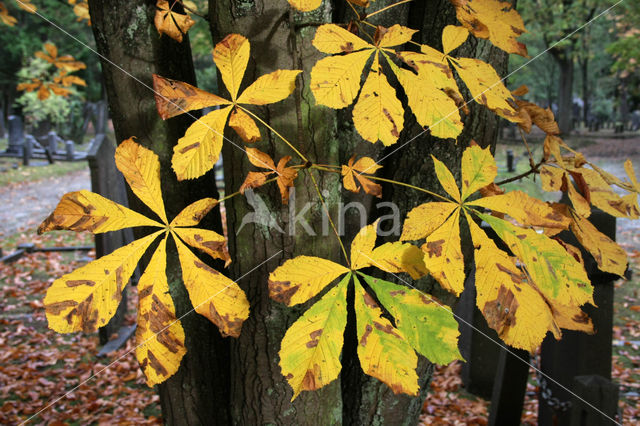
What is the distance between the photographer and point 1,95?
2430 cm

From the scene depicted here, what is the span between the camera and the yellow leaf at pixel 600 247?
1037 millimetres

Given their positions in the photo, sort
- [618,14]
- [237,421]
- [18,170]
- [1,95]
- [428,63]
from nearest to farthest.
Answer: [428,63]
[237,421]
[18,170]
[618,14]
[1,95]

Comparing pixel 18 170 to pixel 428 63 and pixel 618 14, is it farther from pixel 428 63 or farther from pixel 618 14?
pixel 618 14

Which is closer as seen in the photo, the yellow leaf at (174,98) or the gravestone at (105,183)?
the yellow leaf at (174,98)

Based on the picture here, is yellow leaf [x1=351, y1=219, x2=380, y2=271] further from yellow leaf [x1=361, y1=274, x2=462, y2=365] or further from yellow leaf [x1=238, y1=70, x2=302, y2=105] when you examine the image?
yellow leaf [x1=238, y1=70, x2=302, y2=105]

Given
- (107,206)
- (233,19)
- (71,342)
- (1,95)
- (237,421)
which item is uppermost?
(1,95)

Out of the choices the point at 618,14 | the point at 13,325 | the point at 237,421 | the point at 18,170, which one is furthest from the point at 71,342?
the point at 618,14

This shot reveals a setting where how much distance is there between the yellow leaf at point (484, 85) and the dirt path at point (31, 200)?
981cm

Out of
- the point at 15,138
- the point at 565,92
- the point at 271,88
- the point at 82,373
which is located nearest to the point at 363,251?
the point at 271,88

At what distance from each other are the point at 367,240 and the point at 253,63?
20.8 inches

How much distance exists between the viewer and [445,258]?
83cm

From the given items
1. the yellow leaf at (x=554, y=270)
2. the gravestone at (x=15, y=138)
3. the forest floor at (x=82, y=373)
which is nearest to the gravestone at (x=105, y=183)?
the forest floor at (x=82, y=373)

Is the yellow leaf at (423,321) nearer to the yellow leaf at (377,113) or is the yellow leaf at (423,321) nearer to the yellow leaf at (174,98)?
the yellow leaf at (377,113)

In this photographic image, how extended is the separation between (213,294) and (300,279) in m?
0.19
